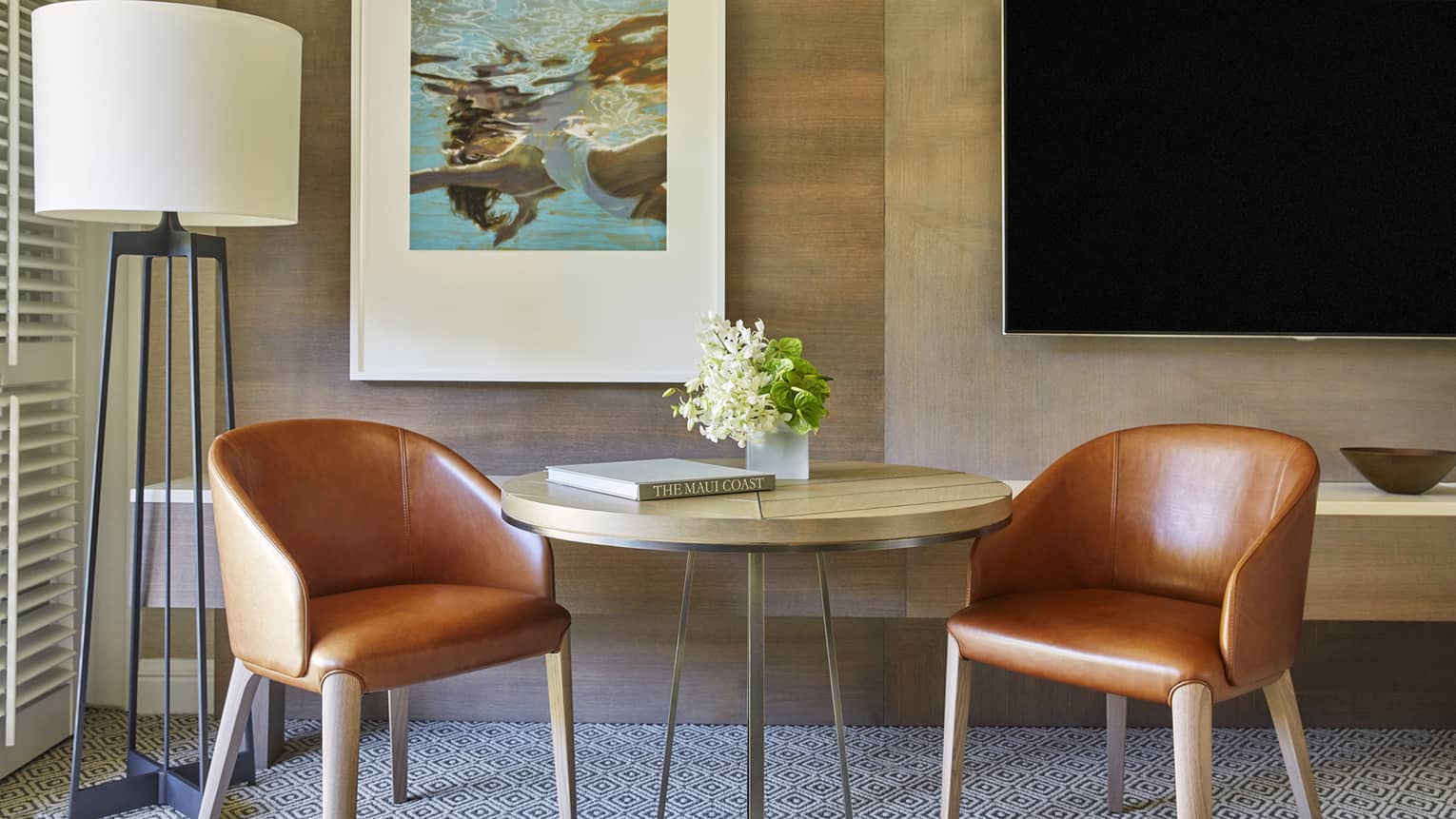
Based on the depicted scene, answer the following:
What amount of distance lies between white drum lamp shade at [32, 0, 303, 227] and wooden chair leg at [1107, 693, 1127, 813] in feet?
6.74

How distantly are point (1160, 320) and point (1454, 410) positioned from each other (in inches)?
31.2

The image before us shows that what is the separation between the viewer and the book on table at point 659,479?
1831mm

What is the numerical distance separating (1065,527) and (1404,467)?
888 mm

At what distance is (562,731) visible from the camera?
2.05m

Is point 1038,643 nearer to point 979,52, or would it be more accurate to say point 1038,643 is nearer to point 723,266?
point 723,266

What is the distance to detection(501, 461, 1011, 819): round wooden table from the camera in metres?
1.65

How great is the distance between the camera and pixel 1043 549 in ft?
7.48

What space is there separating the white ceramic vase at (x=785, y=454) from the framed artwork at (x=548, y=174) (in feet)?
2.22

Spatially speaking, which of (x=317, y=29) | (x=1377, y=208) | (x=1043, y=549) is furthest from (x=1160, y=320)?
(x=317, y=29)

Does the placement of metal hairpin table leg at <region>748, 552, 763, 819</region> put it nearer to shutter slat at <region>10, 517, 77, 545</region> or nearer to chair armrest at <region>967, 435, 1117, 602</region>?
chair armrest at <region>967, 435, 1117, 602</region>

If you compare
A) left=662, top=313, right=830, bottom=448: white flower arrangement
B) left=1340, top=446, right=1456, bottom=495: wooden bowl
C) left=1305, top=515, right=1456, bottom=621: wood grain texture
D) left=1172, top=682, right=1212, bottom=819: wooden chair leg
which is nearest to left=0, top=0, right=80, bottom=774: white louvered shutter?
left=662, top=313, right=830, bottom=448: white flower arrangement

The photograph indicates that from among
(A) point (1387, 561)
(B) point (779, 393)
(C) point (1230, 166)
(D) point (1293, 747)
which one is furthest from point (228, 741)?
(C) point (1230, 166)

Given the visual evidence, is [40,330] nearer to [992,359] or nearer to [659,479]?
[659,479]

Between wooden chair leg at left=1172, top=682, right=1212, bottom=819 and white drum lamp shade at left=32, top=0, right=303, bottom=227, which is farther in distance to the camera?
white drum lamp shade at left=32, top=0, right=303, bottom=227
